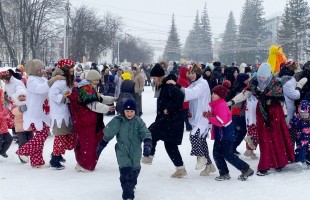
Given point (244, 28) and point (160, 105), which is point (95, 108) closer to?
point (160, 105)

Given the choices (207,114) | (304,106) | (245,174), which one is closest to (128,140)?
(207,114)

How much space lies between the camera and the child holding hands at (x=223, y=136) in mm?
6609

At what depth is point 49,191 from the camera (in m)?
6.16

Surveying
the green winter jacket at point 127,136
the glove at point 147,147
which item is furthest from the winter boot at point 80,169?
the glove at point 147,147

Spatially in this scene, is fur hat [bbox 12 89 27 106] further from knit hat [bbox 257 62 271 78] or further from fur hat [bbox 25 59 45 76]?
knit hat [bbox 257 62 271 78]

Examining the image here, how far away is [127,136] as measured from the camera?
566 cm

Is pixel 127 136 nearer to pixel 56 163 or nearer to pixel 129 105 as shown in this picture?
pixel 129 105

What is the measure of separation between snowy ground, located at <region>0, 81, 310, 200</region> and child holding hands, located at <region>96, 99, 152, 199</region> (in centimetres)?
43

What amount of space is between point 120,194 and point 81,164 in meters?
1.47

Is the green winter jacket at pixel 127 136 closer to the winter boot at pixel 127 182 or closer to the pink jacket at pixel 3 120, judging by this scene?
the winter boot at pixel 127 182

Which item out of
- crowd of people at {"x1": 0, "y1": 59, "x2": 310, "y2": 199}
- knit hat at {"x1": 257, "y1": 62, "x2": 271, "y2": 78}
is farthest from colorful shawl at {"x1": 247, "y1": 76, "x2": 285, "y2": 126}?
knit hat at {"x1": 257, "y1": 62, "x2": 271, "y2": 78}

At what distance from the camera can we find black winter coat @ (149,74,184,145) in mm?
6660

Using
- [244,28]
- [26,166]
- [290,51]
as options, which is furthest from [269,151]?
[244,28]

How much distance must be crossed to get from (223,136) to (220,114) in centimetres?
34
